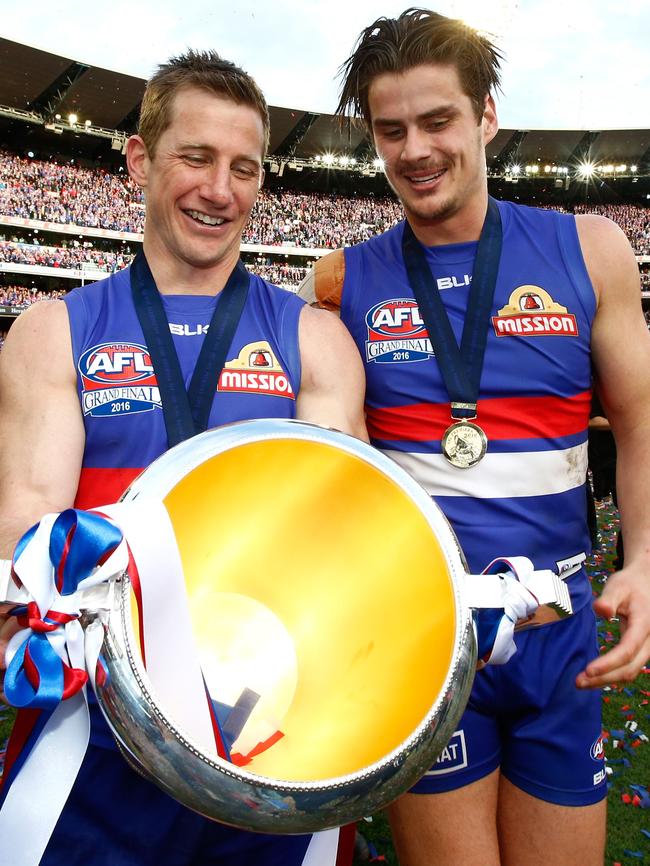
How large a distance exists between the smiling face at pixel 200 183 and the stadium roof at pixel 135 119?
22.9 m

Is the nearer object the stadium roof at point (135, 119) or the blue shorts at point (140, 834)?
the blue shorts at point (140, 834)

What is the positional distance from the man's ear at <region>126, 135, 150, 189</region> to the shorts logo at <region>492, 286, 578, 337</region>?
1050mm

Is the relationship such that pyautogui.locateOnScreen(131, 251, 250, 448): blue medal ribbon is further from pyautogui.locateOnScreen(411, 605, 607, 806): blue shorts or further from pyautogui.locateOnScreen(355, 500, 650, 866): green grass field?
pyautogui.locateOnScreen(355, 500, 650, 866): green grass field

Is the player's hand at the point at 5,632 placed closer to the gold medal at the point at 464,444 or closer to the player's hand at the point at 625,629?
the player's hand at the point at 625,629

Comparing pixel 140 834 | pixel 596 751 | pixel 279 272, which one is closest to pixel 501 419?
pixel 596 751

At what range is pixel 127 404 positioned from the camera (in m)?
1.65

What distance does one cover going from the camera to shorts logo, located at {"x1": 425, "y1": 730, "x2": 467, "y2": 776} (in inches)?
72.6

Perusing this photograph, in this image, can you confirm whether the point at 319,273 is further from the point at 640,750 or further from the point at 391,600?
the point at 640,750

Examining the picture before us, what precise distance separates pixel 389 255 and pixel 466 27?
68 cm

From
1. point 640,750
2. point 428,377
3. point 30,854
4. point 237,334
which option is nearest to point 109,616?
point 30,854

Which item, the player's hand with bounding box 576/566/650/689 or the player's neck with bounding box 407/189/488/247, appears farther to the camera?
the player's neck with bounding box 407/189/488/247

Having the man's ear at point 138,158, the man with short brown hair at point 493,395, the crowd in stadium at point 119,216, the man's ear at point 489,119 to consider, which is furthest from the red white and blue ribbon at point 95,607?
the crowd in stadium at point 119,216

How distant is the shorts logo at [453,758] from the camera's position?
72.6 inches

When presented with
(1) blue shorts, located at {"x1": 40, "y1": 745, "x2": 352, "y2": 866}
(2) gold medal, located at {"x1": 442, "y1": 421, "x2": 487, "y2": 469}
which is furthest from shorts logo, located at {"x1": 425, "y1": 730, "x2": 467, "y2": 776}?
(2) gold medal, located at {"x1": 442, "y1": 421, "x2": 487, "y2": 469}
